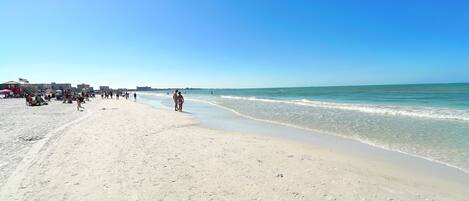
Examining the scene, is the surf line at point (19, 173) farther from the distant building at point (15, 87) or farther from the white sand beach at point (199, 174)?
the distant building at point (15, 87)

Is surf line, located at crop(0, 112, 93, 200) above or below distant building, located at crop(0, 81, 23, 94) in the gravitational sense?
below

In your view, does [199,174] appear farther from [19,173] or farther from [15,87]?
[15,87]

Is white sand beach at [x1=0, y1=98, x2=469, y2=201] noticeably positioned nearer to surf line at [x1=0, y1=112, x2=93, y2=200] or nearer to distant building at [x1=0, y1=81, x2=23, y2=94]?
surf line at [x1=0, y1=112, x2=93, y2=200]

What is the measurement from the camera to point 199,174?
21.4ft

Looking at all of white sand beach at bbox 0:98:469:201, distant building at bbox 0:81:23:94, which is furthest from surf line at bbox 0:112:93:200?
distant building at bbox 0:81:23:94

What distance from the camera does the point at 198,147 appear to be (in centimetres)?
950

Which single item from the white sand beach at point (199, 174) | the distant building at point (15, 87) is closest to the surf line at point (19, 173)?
the white sand beach at point (199, 174)

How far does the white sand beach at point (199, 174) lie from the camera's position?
538 centimetres

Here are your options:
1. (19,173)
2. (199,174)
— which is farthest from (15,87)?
(199,174)

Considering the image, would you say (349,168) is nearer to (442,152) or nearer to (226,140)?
(442,152)

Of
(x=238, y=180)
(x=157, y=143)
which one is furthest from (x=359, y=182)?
(x=157, y=143)

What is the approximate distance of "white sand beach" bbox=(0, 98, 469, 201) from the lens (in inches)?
212

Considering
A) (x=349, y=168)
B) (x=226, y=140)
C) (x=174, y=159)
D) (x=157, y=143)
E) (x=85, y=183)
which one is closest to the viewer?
(x=85, y=183)

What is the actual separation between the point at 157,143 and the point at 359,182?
6.37 meters
